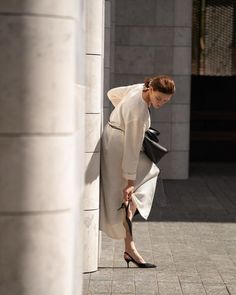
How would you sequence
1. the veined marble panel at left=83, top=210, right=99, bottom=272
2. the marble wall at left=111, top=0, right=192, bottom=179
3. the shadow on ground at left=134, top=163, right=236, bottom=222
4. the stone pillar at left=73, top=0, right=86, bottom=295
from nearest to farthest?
the stone pillar at left=73, top=0, right=86, bottom=295
the veined marble panel at left=83, top=210, right=99, bottom=272
the shadow on ground at left=134, top=163, right=236, bottom=222
the marble wall at left=111, top=0, right=192, bottom=179

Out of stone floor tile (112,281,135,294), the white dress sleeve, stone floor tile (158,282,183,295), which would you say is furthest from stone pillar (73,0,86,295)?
the white dress sleeve

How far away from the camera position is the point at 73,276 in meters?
3.93

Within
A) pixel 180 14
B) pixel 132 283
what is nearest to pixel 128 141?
pixel 132 283

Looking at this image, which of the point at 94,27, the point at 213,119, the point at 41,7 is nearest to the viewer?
the point at 41,7

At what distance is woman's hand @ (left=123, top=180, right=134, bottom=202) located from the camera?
645 centimetres

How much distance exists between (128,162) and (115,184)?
1.27 feet

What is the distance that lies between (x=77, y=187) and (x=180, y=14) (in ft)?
35.7

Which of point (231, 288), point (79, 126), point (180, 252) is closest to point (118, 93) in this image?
point (180, 252)

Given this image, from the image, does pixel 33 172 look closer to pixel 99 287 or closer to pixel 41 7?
pixel 41 7

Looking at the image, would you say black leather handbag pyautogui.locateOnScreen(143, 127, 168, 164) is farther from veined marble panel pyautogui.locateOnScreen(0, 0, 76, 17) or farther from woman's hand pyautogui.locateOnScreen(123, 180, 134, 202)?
veined marble panel pyautogui.locateOnScreen(0, 0, 76, 17)

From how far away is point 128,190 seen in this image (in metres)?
6.48

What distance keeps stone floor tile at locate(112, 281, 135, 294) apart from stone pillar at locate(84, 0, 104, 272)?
44cm

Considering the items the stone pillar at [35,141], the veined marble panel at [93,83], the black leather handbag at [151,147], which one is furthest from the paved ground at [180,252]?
the stone pillar at [35,141]

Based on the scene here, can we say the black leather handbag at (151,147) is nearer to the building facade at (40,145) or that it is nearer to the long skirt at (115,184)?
the long skirt at (115,184)
